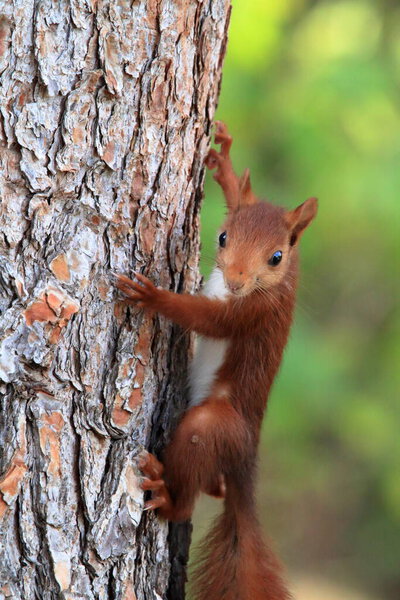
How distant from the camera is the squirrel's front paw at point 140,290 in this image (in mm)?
2016

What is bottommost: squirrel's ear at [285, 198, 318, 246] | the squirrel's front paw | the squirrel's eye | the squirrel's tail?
the squirrel's tail

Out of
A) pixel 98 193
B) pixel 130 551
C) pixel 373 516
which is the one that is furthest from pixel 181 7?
pixel 373 516

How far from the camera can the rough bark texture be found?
1887 mm

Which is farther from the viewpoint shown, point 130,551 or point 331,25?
point 331,25

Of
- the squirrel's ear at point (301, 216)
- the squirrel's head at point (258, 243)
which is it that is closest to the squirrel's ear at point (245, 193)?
the squirrel's head at point (258, 243)

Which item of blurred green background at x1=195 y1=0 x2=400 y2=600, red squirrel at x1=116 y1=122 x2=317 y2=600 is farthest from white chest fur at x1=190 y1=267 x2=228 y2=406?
blurred green background at x1=195 y1=0 x2=400 y2=600

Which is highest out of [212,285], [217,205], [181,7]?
[217,205]

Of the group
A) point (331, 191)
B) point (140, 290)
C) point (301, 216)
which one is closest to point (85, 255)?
point (140, 290)

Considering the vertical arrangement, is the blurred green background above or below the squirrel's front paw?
above

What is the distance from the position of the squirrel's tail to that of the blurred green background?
95 cm

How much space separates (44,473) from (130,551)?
311 mm

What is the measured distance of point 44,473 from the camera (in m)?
1.92

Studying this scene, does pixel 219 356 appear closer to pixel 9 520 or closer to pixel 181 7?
pixel 9 520

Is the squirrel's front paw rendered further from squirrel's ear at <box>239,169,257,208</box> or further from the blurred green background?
the blurred green background
